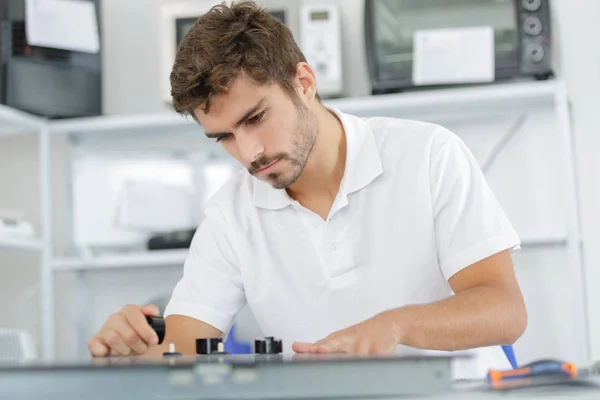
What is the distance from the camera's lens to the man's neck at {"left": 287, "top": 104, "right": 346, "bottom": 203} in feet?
4.32

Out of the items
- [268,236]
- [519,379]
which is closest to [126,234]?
[268,236]

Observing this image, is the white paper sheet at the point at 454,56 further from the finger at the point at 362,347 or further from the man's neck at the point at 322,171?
the finger at the point at 362,347

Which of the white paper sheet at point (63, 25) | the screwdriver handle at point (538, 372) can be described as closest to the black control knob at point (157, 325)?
the screwdriver handle at point (538, 372)

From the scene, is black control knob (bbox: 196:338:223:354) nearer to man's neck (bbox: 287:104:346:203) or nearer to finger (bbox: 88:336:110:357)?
finger (bbox: 88:336:110:357)

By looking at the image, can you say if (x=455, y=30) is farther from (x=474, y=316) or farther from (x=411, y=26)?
(x=474, y=316)

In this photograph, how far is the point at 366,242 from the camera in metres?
1.26

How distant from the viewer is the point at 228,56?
117 centimetres

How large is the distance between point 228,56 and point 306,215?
289 millimetres

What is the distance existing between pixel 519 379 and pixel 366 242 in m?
0.63

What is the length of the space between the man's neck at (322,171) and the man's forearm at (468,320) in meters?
0.35

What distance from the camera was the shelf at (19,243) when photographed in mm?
1980

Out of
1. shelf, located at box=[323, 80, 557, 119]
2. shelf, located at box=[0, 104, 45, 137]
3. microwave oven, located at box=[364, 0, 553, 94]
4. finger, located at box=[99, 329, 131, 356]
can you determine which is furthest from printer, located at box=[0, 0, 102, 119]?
finger, located at box=[99, 329, 131, 356]

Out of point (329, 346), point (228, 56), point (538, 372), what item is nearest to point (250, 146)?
point (228, 56)

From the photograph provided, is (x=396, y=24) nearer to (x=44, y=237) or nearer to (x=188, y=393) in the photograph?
(x=44, y=237)
